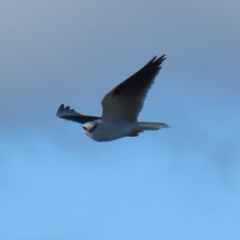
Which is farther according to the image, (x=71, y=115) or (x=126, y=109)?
(x=71, y=115)

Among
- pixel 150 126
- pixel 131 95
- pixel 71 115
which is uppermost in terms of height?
pixel 71 115

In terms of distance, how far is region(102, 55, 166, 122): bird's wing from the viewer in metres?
16.4

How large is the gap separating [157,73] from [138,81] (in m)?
0.36

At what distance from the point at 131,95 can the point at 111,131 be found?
0.73 metres

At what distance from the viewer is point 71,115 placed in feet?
69.6

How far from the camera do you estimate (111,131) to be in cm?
1639

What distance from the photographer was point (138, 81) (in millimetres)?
16484

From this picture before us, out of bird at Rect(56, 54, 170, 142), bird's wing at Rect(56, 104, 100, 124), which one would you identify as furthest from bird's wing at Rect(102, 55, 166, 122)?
bird's wing at Rect(56, 104, 100, 124)

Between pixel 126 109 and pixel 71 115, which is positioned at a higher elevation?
pixel 71 115

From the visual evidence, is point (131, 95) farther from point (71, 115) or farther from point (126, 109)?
point (71, 115)

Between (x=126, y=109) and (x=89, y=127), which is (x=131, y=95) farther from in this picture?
(x=89, y=127)

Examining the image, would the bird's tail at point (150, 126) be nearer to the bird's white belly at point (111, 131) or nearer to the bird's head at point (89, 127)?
the bird's white belly at point (111, 131)

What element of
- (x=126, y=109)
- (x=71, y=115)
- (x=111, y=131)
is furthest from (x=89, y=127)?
(x=71, y=115)

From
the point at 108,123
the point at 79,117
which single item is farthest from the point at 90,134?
the point at 79,117
